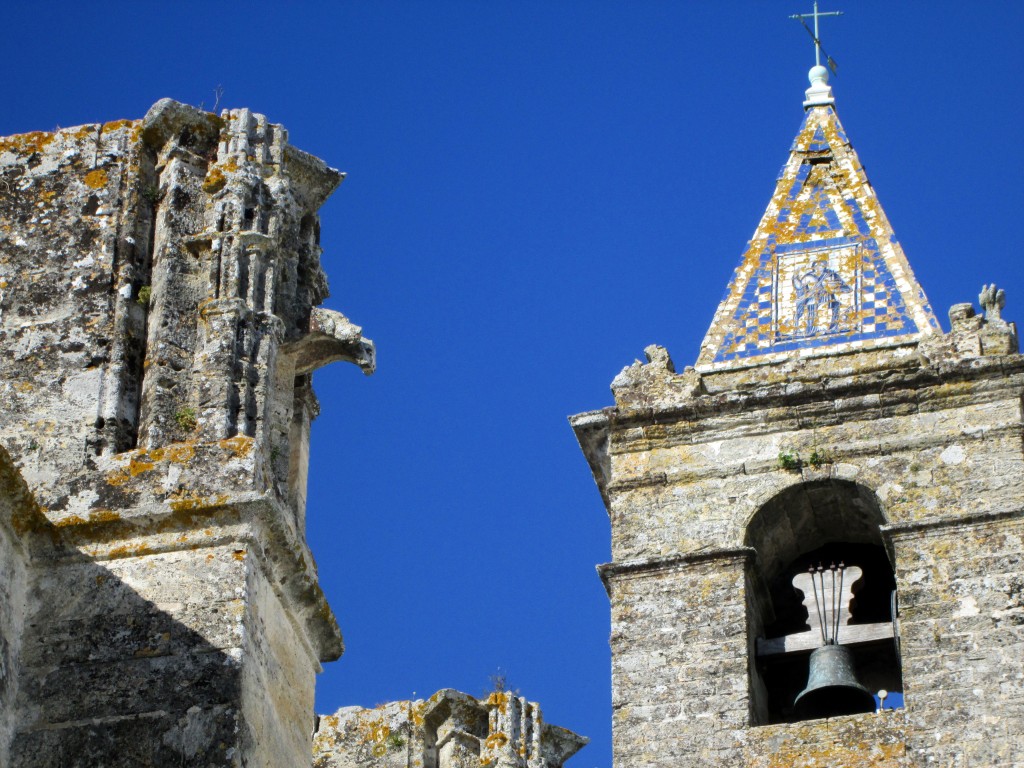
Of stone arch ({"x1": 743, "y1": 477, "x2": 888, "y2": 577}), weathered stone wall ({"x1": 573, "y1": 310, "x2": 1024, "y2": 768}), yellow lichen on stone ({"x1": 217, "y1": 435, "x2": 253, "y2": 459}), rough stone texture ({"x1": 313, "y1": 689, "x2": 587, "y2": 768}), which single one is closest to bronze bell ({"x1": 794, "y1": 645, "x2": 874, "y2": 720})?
weathered stone wall ({"x1": 573, "y1": 310, "x2": 1024, "y2": 768})

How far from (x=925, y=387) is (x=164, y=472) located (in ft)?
31.1

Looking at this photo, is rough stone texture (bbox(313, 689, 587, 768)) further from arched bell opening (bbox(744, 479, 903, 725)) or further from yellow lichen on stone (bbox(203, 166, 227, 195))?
yellow lichen on stone (bbox(203, 166, 227, 195))

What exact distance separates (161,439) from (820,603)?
8.46 m

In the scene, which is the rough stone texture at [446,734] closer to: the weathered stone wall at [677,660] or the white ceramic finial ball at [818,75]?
the weathered stone wall at [677,660]

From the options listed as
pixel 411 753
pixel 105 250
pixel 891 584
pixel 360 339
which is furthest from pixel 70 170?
pixel 411 753

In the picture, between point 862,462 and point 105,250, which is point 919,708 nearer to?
point 862,462

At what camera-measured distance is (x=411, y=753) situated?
720 inches

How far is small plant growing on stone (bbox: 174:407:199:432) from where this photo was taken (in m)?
8.27

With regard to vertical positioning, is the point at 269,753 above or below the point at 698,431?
below

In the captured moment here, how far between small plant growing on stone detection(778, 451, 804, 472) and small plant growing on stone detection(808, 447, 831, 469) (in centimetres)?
7

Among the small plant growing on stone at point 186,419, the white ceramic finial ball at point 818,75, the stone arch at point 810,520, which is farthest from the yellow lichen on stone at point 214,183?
the white ceramic finial ball at point 818,75

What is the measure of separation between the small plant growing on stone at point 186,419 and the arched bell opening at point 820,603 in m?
7.61

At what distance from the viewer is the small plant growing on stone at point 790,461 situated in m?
16.8

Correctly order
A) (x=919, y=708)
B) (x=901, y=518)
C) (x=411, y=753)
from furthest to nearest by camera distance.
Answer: (x=411, y=753), (x=901, y=518), (x=919, y=708)
